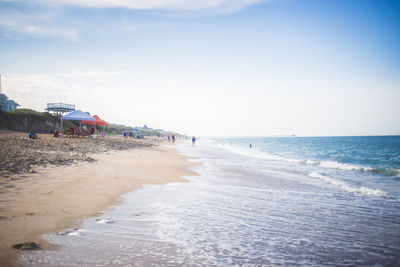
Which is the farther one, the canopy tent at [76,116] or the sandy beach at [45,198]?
the canopy tent at [76,116]

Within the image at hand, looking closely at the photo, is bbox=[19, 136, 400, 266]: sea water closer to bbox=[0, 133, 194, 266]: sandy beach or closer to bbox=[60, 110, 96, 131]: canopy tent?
bbox=[0, 133, 194, 266]: sandy beach

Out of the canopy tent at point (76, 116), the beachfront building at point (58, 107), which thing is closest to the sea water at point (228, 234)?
the canopy tent at point (76, 116)

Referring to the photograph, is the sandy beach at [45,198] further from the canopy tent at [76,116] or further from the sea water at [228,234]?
the canopy tent at [76,116]

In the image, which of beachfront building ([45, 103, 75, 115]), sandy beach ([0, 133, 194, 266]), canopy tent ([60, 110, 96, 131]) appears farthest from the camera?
beachfront building ([45, 103, 75, 115])

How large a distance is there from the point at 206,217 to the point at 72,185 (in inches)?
167

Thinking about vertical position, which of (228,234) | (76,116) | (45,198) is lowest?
(228,234)

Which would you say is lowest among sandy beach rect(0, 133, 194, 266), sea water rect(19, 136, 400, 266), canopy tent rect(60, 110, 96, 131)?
sea water rect(19, 136, 400, 266)

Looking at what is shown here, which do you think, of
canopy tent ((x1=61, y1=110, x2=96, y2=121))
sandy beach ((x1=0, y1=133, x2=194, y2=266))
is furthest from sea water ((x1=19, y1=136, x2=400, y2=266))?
canopy tent ((x1=61, y1=110, x2=96, y2=121))

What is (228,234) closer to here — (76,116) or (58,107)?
(76,116)

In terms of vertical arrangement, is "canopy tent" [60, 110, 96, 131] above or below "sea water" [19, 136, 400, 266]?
above

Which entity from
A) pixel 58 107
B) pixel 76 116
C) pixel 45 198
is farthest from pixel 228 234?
pixel 58 107

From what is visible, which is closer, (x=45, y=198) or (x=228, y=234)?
(x=228, y=234)

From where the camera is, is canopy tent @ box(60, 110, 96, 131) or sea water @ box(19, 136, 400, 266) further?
canopy tent @ box(60, 110, 96, 131)

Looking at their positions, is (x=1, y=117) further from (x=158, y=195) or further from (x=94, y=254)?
(x=94, y=254)
